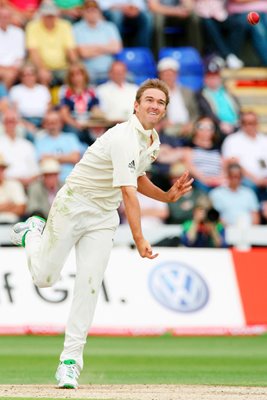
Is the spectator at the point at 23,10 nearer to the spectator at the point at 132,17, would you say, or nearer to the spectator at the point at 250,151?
the spectator at the point at 132,17

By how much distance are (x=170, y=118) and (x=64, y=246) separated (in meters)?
9.14

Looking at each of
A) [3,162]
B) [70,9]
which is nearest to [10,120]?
[3,162]

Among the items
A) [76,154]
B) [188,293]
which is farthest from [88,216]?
[76,154]

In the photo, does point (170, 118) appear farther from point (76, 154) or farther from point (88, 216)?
point (88, 216)

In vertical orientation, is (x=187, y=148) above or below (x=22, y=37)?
below

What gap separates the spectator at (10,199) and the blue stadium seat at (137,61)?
121 inches

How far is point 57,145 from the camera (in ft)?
53.2

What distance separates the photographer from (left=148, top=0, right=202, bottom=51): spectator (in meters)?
18.4

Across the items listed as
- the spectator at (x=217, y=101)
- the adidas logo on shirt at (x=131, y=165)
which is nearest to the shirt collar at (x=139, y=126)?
the adidas logo on shirt at (x=131, y=165)

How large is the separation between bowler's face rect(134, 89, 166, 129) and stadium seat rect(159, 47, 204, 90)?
31.9 feet

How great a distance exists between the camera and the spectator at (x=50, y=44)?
17.2 metres

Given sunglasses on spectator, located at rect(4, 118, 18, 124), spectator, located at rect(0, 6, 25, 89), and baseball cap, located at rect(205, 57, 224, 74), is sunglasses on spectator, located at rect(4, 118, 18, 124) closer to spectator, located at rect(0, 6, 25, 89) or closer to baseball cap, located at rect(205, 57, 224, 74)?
spectator, located at rect(0, 6, 25, 89)

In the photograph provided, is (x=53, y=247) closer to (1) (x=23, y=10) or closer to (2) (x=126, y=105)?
(2) (x=126, y=105)

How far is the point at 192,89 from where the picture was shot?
17750 millimetres
